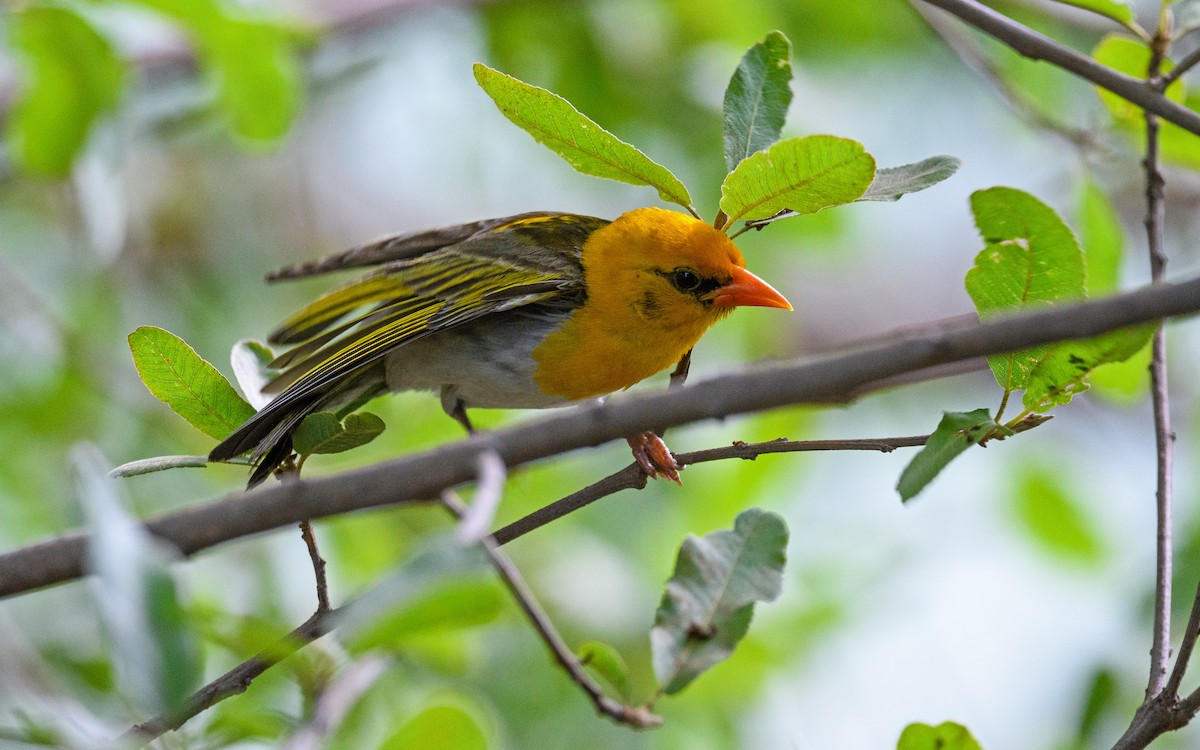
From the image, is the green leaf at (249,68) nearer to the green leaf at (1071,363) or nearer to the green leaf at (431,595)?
the green leaf at (1071,363)

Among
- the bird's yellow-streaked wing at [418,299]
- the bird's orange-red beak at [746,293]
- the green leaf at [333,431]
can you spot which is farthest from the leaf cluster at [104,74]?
the green leaf at [333,431]

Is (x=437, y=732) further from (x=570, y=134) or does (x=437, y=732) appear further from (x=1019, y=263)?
(x=1019, y=263)

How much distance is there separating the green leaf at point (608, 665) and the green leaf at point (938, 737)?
1.76 feet

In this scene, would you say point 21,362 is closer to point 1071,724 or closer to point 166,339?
point 166,339

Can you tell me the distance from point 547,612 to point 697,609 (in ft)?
9.32

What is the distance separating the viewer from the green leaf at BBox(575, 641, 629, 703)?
2264mm

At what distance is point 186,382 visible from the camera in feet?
7.15

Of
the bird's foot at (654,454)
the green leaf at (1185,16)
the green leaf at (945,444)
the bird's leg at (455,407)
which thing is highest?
the green leaf at (1185,16)

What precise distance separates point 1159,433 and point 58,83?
143 inches

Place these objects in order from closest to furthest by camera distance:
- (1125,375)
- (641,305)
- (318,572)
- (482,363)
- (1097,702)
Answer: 1. (318,572)
2. (1125,375)
3. (641,305)
4. (482,363)
5. (1097,702)

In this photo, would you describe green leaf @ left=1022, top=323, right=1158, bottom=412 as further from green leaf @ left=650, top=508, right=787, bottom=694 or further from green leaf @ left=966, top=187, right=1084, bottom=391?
green leaf @ left=650, top=508, right=787, bottom=694

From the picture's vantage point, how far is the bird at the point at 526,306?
320 centimetres

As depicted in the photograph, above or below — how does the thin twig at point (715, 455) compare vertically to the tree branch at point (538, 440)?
below

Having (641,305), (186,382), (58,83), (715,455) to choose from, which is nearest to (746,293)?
(641,305)
